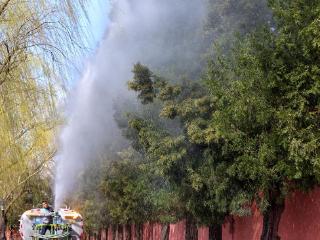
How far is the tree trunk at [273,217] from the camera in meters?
13.7

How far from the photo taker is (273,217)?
13.9m

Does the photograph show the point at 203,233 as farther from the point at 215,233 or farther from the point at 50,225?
the point at 50,225

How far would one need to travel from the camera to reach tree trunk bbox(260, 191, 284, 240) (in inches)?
537

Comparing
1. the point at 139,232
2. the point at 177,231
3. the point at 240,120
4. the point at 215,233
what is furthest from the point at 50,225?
the point at 139,232

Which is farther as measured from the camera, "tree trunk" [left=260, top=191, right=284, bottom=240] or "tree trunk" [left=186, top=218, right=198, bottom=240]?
"tree trunk" [left=186, top=218, right=198, bottom=240]

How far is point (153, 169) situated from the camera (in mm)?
15727

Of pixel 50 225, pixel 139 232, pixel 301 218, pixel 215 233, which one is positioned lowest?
pixel 139 232

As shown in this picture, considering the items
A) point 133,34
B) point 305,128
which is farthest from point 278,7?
point 133,34

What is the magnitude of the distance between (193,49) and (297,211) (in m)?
6.97

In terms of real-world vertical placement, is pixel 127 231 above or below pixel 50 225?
below

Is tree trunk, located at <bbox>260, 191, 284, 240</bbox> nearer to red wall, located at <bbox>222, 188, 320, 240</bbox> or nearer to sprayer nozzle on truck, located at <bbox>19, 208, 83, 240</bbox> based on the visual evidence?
red wall, located at <bbox>222, 188, 320, 240</bbox>

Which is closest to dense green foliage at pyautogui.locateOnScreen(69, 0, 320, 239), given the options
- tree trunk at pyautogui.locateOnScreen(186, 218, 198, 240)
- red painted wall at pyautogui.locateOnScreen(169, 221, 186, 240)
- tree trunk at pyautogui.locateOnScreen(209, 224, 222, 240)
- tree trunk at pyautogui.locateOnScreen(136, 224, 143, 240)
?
tree trunk at pyautogui.locateOnScreen(209, 224, 222, 240)

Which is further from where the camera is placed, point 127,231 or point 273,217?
point 127,231

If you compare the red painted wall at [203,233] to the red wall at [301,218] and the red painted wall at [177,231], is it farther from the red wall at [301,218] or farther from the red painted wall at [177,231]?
the red wall at [301,218]
